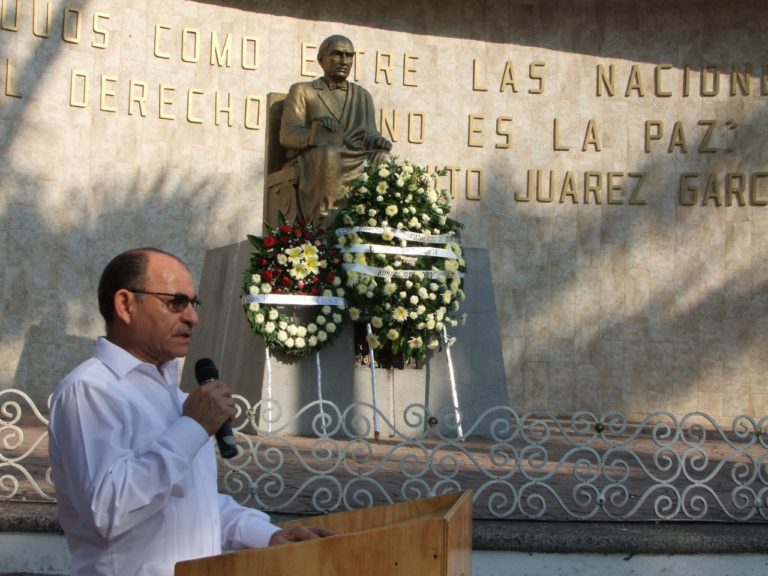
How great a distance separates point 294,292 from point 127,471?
17.4 feet

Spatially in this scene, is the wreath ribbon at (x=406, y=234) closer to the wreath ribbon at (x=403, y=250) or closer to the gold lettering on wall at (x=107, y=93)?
the wreath ribbon at (x=403, y=250)

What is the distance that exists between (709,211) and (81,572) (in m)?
11.5

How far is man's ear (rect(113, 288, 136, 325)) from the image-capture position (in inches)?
91.5

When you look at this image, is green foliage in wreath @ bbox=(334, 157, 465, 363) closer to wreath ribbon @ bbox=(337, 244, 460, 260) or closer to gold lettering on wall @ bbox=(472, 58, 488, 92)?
wreath ribbon @ bbox=(337, 244, 460, 260)

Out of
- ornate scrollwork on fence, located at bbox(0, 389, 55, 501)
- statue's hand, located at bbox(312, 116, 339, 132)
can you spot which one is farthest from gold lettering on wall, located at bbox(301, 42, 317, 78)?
ornate scrollwork on fence, located at bbox(0, 389, 55, 501)

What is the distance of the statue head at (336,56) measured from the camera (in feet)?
28.3

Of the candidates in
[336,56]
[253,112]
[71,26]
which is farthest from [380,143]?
[71,26]

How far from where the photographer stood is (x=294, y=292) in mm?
7391

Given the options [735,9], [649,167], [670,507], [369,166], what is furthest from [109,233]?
[670,507]

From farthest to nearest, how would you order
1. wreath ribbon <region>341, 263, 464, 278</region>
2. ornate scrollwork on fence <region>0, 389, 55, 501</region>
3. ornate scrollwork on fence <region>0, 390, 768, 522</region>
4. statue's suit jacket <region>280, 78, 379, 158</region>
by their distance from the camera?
1. statue's suit jacket <region>280, 78, 379, 158</region>
2. wreath ribbon <region>341, 263, 464, 278</region>
3. ornate scrollwork on fence <region>0, 390, 768, 522</region>
4. ornate scrollwork on fence <region>0, 389, 55, 501</region>

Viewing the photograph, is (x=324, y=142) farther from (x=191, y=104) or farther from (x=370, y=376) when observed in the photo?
(x=191, y=104)

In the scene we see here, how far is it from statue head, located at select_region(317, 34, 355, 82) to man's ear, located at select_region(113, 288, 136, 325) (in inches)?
257

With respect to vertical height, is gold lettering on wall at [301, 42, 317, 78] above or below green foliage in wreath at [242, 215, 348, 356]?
above

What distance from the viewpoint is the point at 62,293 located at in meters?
11.5
